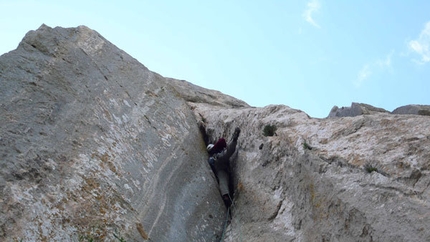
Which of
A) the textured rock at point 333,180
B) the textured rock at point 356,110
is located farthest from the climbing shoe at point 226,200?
the textured rock at point 356,110

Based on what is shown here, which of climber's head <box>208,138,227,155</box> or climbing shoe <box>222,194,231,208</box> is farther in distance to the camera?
climber's head <box>208,138,227,155</box>

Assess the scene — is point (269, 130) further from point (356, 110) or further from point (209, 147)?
point (356, 110)

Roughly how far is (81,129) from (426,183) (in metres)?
7.18

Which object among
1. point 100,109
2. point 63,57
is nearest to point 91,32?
point 63,57

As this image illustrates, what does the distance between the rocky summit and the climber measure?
0.24 m

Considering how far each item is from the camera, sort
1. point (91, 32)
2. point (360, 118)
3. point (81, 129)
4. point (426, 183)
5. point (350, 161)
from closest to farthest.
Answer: point (426, 183)
point (350, 161)
point (360, 118)
point (81, 129)
point (91, 32)

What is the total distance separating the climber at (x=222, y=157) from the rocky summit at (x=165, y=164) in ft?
0.77

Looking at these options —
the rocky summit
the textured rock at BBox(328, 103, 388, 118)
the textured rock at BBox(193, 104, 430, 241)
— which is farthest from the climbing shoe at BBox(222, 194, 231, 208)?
the textured rock at BBox(328, 103, 388, 118)

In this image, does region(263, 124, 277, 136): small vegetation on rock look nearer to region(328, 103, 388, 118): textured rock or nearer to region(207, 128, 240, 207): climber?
region(207, 128, 240, 207): climber

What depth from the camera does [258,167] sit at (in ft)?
40.9

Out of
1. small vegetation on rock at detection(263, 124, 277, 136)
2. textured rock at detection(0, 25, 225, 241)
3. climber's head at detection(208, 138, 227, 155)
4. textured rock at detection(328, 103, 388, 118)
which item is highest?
textured rock at detection(328, 103, 388, 118)

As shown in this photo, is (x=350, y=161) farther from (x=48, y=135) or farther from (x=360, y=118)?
(x=48, y=135)

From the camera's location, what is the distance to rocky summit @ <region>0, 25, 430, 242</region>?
8523 mm

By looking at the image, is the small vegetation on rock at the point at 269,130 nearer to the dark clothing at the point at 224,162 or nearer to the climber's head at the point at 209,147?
the dark clothing at the point at 224,162
